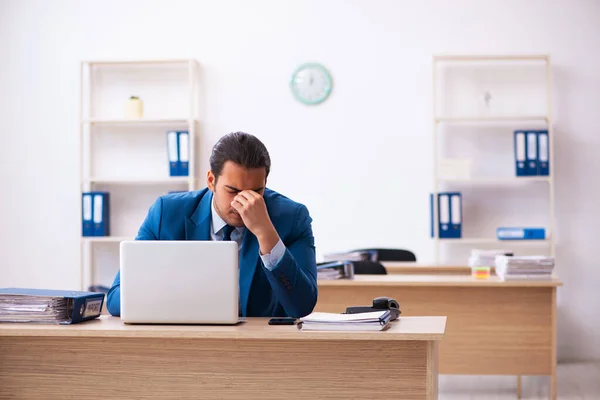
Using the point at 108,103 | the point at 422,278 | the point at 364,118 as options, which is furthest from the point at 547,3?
the point at 108,103

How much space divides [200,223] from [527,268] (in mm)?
2145

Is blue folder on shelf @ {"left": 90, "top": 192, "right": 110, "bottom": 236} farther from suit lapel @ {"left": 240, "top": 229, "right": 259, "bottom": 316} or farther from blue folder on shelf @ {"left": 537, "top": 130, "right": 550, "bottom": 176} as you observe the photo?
suit lapel @ {"left": 240, "top": 229, "right": 259, "bottom": 316}

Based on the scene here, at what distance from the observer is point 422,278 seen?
4352 mm

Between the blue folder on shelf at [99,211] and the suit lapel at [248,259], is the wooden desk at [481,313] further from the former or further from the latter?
the blue folder on shelf at [99,211]

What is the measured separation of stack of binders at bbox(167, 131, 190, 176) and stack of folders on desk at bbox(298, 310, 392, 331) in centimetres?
397

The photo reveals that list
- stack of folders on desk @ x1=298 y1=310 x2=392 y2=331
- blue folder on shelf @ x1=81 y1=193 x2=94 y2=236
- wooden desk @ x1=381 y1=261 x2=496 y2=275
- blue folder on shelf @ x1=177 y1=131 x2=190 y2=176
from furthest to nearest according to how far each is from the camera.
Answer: blue folder on shelf @ x1=81 y1=193 x2=94 y2=236 → blue folder on shelf @ x1=177 y1=131 x2=190 y2=176 → wooden desk @ x1=381 y1=261 x2=496 y2=275 → stack of folders on desk @ x1=298 y1=310 x2=392 y2=331

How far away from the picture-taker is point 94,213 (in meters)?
6.11

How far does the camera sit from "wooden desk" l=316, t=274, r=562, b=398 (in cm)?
411

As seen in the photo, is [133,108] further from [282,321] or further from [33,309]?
[282,321]

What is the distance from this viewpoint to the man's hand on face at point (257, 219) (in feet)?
7.50

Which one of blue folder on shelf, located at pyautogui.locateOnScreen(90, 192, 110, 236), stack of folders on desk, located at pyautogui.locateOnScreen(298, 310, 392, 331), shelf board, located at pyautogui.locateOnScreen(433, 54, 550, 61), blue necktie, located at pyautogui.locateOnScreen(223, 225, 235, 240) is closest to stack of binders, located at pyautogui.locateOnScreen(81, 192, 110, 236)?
blue folder on shelf, located at pyautogui.locateOnScreen(90, 192, 110, 236)

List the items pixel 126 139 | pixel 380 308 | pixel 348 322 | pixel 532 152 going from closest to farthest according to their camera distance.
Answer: pixel 348 322
pixel 380 308
pixel 532 152
pixel 126 139

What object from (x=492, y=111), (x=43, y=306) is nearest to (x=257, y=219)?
(x=43, y=306)

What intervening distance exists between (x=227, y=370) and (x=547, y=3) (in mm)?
4717
